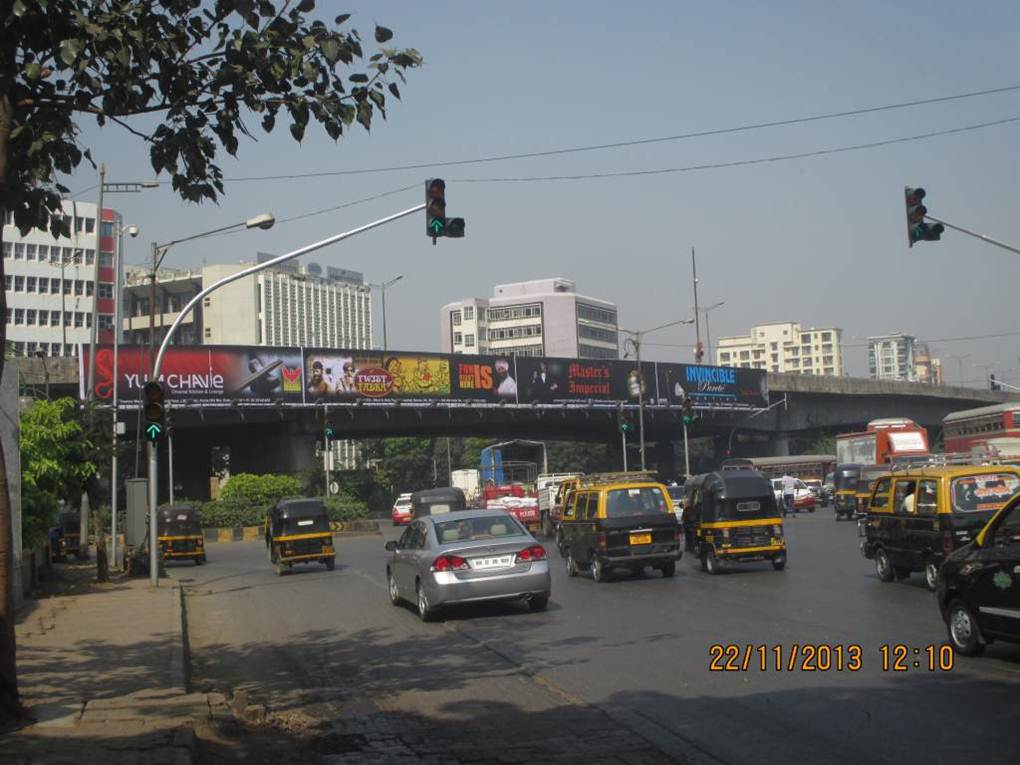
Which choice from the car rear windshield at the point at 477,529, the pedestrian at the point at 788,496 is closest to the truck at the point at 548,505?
the pedestrian at the point at 788,496

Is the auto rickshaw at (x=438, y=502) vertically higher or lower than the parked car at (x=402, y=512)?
higher

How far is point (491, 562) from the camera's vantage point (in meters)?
16.1

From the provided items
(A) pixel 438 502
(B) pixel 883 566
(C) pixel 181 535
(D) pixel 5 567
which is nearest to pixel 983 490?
(B) pixel 883 566

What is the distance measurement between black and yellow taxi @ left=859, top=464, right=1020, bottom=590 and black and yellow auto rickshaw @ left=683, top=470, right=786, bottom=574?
3456mm

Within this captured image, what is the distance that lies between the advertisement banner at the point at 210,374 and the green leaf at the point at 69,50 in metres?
48.1

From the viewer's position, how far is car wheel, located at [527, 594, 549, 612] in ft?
54.2

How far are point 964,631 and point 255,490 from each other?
170ft

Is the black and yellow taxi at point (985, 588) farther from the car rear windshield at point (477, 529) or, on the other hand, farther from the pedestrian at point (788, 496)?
the pedestrian at point (788, 496)

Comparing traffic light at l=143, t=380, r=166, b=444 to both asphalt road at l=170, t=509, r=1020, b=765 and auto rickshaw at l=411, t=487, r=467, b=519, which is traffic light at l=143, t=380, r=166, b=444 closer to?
asphalt road at l=170, t=509, r=1020, b=765

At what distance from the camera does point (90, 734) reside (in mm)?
8555

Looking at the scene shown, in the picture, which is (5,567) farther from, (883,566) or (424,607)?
(883,566)

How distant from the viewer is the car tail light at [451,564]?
15930 millimetres

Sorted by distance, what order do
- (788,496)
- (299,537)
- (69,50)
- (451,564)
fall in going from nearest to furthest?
(69,50)
(451,564)
(299,537)
(788,496)

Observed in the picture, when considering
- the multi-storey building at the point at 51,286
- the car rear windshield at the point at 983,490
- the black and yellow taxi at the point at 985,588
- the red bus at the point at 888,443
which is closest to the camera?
the black and yellow taxi at the point at 985,588
